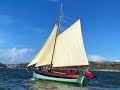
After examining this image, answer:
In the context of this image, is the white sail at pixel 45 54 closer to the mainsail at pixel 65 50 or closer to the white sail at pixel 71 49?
the mainsail at pixel 65 50

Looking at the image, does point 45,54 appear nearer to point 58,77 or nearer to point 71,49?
point 58,77

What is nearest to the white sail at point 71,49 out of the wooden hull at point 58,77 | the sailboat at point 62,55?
the sailboat at point 62,55

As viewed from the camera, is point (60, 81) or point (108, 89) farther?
point (60, 81)

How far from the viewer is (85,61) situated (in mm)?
71688

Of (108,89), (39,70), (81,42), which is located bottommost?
(108,89)

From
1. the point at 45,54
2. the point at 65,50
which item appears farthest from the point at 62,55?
the point at 45,54

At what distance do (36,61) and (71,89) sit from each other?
19.3 metres

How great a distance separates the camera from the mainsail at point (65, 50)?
72.1m

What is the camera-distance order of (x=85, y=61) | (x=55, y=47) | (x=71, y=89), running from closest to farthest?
(x=71, y=89) → (x=85, y=61) → (x=55, y=47)

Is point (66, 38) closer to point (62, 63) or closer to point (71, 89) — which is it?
point (62, 63)

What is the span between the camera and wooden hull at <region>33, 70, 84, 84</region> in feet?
236

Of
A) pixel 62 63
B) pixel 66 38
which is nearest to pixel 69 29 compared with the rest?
pixel 66 38

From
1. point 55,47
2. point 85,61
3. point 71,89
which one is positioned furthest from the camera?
point 55,47

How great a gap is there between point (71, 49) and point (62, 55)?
3430mm
